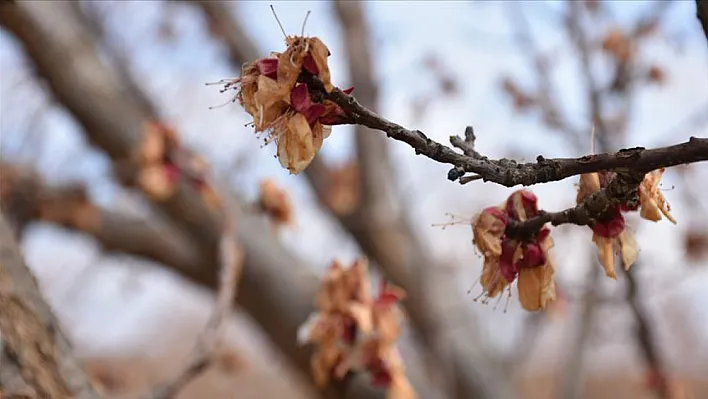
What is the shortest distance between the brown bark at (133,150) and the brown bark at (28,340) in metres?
0.86

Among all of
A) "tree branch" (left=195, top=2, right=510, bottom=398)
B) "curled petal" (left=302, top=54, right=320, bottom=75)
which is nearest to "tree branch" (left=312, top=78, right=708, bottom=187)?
"curled petal" (left=302, top=54, right=320, bottom=75)

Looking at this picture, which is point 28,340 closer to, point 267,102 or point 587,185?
point 267,102

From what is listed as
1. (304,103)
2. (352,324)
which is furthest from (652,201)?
(352,324)

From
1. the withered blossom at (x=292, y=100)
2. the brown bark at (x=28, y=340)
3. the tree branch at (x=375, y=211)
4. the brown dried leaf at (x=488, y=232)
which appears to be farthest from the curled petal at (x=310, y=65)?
the tree branch at (x=375, y=211)

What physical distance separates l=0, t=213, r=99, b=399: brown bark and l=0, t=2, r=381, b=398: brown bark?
0.86m

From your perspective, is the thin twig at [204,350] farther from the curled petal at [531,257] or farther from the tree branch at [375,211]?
the tree branch at [375,211]

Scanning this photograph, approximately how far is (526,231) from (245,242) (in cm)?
121

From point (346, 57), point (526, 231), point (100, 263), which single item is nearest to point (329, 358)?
point (526, 231)

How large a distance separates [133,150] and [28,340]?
3.57 feet

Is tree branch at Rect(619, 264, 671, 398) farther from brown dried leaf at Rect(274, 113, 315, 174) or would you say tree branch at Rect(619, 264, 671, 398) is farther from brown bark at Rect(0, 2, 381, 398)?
brown dried leaf at Rect(274, 113, 315, 174)

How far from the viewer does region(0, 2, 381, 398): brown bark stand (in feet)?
5.11

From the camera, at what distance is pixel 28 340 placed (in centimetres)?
63

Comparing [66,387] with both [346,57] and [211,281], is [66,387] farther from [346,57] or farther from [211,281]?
[346,57]

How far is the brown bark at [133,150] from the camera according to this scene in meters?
1.56
